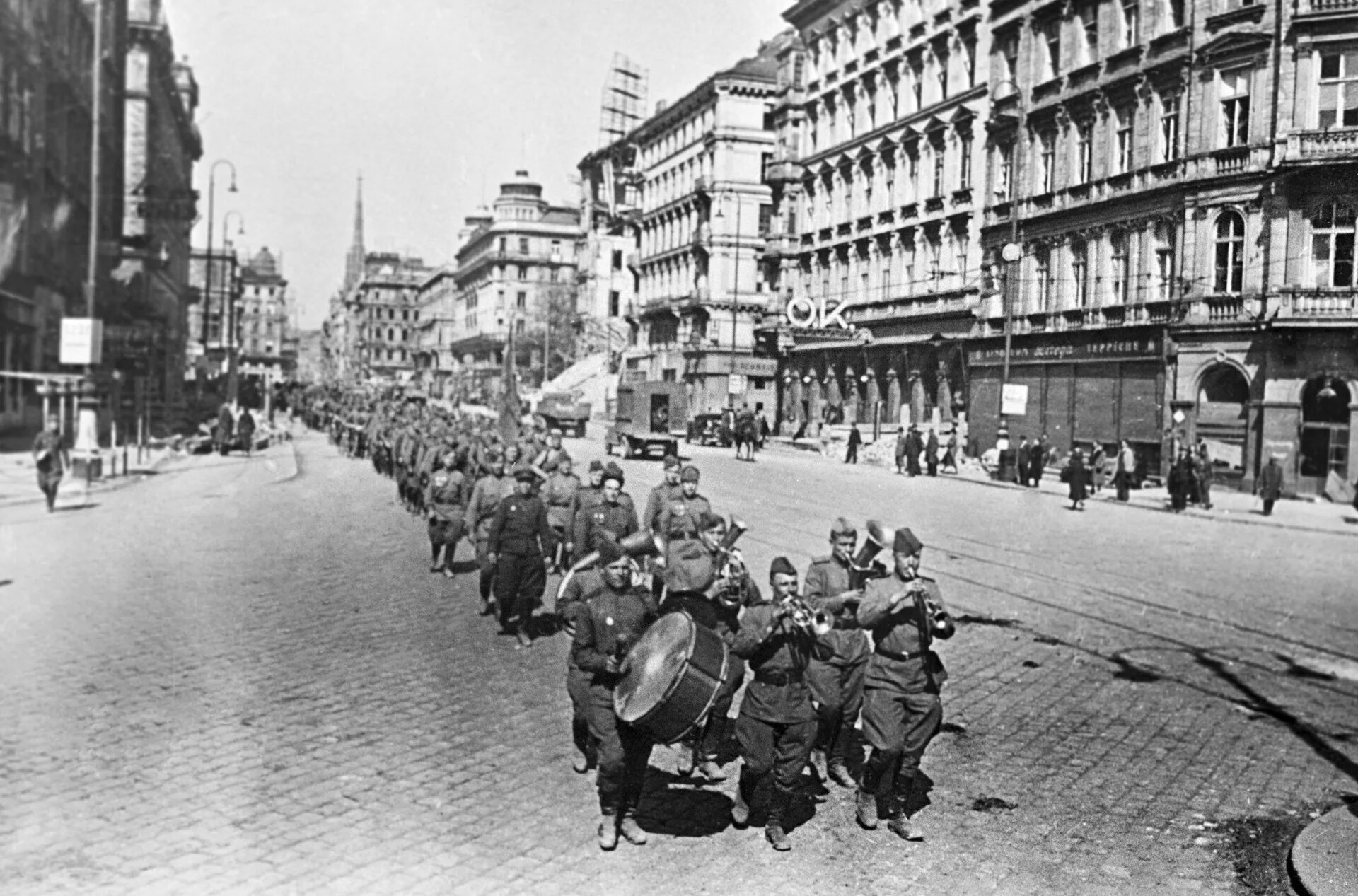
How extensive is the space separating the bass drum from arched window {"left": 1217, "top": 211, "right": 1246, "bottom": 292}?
2849 centimetres

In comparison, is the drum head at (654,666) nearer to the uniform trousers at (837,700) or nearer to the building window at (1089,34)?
the uniform trousers at (837,700)

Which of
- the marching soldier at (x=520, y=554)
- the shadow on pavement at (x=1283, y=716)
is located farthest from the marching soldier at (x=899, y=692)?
the marching soldier at (x=520, y=554)

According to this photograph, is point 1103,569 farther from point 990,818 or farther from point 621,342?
point 621,342

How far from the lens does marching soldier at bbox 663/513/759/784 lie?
744 centimetres

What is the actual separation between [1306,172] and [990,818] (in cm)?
2740

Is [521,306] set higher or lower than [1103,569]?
higher

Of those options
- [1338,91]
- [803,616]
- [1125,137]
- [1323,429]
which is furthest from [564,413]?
[803,616]

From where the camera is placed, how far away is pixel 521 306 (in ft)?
356

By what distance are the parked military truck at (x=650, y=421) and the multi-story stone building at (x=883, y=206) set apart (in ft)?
27.8

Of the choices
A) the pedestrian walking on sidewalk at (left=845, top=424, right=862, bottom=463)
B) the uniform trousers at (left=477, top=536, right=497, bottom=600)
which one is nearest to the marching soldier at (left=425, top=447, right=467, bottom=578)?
the uniform trousers at (left=477, top=536, right=497, bottom=600)

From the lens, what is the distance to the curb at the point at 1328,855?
6.05 m

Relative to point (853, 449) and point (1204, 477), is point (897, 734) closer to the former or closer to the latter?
point (1204, 477)

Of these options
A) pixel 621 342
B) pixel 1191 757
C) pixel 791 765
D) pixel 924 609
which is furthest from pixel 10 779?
pixel 621 342

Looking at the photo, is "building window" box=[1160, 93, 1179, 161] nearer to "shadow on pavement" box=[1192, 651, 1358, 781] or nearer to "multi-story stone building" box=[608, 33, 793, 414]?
"shadow on pavement" box=[1192, 651, 1358, 781]
